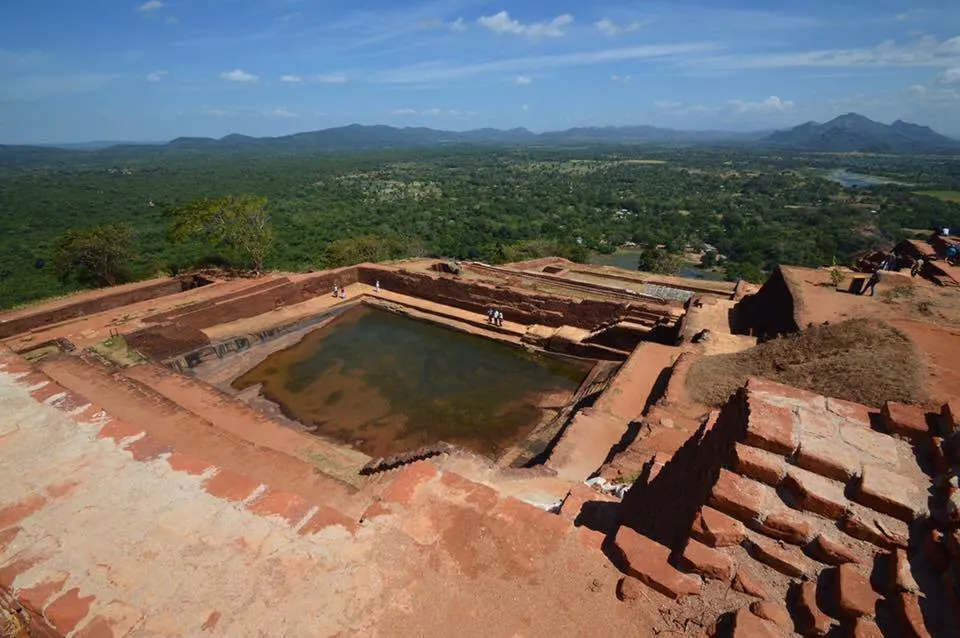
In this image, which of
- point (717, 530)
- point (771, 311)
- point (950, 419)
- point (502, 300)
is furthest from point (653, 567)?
point (502, 300)

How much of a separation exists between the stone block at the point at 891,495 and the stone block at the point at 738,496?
1.90 ft

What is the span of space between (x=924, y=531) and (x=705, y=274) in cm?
3230

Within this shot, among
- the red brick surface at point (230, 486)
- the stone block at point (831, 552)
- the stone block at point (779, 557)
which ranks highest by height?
the stone block at point (831, 552)

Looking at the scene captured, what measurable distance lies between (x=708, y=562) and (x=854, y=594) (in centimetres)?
73

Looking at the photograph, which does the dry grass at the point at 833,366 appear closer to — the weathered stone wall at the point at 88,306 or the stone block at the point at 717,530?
the stone block at the point at 717,530

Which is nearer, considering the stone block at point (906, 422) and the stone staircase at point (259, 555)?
the stone staircase at point (259, 555)

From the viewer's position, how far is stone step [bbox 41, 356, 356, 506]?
18.5ft

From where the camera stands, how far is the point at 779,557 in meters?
2.90

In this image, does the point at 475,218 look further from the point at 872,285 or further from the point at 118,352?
the point at 872,285

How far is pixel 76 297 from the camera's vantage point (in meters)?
15.0

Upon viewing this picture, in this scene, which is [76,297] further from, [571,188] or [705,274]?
[571,188]

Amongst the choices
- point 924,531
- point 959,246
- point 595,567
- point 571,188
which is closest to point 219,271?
point 595,567

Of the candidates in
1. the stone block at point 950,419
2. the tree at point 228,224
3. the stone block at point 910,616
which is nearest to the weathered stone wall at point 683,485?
the stone block at point 910,616

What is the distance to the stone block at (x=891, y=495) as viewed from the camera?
2881 mm
